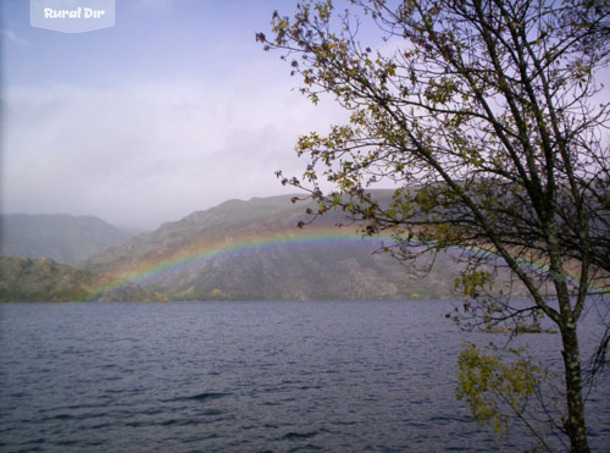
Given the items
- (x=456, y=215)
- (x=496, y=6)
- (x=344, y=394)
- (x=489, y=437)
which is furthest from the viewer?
(x=344, y=394)

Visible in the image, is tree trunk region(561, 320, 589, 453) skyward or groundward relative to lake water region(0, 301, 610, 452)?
skyward

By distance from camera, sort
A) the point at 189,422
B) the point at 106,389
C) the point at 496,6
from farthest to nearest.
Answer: the point at 106,389 → the point at 189,422 → the point at 496,6

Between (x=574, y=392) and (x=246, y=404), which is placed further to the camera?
(x=246, y=404)

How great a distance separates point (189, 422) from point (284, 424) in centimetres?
662

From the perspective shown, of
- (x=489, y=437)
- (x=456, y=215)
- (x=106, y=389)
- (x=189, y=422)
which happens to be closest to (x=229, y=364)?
(x=106, y=389)

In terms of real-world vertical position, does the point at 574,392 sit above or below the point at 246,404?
above

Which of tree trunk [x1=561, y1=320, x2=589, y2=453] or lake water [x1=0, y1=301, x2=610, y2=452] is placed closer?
tree trunk [x1=561, y1=320, x2=589, y2=453]

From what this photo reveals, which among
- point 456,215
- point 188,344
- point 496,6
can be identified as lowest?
point 188,344

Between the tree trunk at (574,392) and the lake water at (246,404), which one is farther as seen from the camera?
the lake water at (246,404)

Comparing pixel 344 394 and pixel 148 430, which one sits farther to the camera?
pixel 344 394

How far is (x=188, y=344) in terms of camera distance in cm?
8081

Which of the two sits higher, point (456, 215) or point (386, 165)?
point (386, 165)

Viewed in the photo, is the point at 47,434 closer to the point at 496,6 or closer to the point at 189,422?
the point at 189,422

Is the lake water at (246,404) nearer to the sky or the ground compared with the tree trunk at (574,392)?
nearer to the ground
